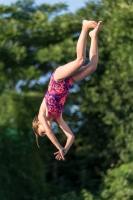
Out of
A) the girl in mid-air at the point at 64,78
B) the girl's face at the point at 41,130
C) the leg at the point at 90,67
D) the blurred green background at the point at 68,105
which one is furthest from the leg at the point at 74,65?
the blurred green background at the point at 68,105

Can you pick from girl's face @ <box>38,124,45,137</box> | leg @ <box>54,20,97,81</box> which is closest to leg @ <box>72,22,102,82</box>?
leg @ <box>54,20,97,81</box>

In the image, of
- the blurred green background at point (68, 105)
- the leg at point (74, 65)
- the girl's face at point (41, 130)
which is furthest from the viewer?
the blurred green background at point (68, 105)

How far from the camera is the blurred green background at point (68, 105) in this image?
1446cm

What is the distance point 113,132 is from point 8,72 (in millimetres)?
2519

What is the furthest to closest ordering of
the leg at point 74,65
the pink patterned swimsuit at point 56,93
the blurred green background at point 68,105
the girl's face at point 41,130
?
the blurred green background at point 68,105, the girl's face at point 41,130, the pink patterned swimsuit at point 56,93, the leg at point 74,65

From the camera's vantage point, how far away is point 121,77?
1495 cm

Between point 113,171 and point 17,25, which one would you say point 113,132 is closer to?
point 113,171

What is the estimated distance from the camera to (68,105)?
15.9 m

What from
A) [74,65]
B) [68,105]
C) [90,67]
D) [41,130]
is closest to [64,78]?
[74,65]

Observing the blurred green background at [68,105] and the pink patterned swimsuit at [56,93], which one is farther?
the blurred green background at [68,105]

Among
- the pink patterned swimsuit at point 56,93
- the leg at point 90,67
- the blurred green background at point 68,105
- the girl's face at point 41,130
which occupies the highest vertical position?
the leg at point 90,67

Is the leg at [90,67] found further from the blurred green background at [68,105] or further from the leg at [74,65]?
the blurred green background at [68,105]

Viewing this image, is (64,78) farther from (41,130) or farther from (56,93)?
(41,130)

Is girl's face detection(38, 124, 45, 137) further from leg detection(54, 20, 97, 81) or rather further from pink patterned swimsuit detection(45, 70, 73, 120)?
leg detection(54, 20, 97, 81)
